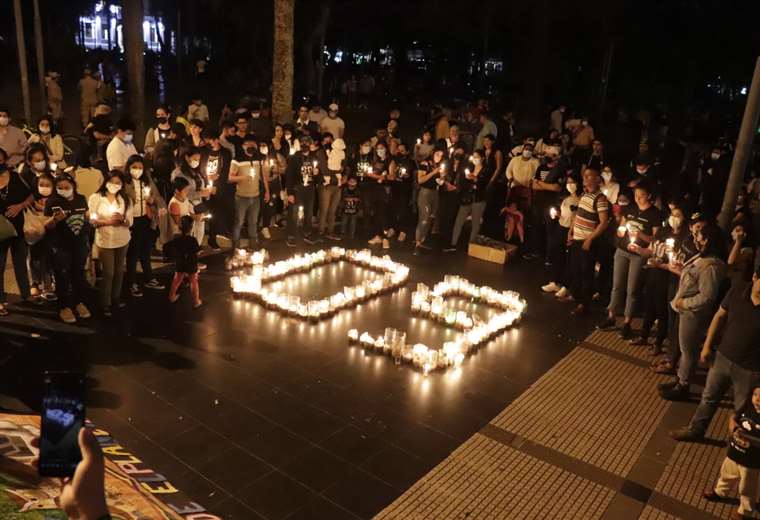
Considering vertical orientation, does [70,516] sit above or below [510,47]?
below

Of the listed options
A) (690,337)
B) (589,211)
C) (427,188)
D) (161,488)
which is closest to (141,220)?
(161,488)

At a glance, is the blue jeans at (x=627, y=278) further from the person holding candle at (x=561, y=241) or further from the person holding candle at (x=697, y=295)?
the person holding candle at (x=697, y=295)

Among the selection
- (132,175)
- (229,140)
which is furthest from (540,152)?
(132,175)

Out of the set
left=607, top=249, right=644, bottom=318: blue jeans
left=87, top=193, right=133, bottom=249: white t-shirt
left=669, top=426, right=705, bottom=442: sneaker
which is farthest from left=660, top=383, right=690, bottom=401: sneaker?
left=87, top=193, right=133, bottom=249: white t-shirt

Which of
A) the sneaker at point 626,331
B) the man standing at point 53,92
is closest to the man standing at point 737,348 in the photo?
the sneaker at point 626,331

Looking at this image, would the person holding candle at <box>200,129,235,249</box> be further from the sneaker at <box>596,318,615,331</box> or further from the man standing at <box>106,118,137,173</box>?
the sneaker at <box>596,318,615,331</box>

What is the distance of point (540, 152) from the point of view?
1373 cm

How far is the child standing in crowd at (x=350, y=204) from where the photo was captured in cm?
1258

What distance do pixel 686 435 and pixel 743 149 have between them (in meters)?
3.14

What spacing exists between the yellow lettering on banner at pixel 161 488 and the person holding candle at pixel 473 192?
7979mm

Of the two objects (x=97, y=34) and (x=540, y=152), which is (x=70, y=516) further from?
(x=97, y=34)

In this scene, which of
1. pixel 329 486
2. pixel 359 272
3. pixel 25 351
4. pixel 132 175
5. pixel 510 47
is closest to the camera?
pixel 329 486

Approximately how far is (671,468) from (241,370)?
446 cm

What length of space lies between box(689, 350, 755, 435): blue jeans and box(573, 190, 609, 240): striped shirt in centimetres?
355
